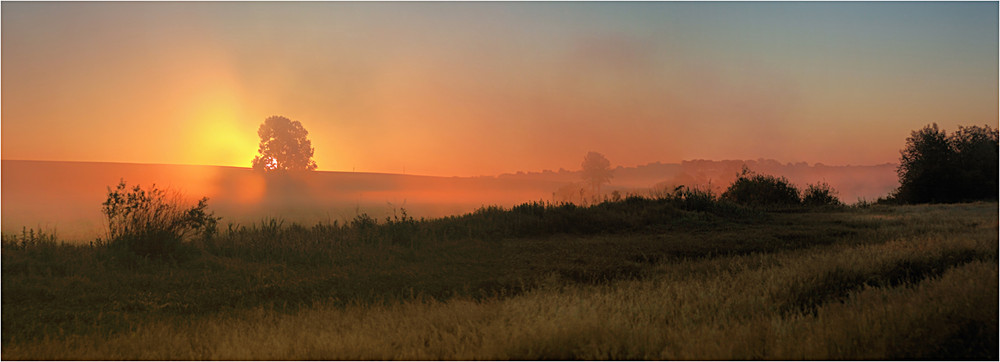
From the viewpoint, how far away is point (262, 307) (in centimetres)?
782

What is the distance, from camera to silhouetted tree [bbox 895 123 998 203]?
19.7m

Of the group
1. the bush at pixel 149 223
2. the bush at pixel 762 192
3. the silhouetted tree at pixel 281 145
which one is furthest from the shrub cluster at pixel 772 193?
the silhouetted tree at pixel 281 145

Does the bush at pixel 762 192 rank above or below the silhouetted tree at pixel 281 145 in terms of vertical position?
below

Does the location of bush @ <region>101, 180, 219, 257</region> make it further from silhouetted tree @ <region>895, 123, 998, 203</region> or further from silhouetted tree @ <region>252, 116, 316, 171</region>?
silhouetted tree @ <region>252, 116, 316, 171</region>

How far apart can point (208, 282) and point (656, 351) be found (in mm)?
6961

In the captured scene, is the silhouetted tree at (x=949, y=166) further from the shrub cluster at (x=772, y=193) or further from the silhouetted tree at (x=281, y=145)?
the silhouetted tree at (x=281, y=145)

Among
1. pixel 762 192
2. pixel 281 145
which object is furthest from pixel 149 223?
pixel 281 145

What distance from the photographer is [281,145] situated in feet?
147

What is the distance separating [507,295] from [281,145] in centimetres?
3970

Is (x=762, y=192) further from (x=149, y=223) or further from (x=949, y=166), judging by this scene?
(x=149, y=223)

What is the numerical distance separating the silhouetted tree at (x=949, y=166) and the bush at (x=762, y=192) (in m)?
4.00

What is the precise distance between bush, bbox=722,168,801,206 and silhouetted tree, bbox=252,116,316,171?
3136 cm

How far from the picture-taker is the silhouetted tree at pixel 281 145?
4416 centimetres

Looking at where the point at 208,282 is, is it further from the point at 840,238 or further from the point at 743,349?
the point at 840,238
